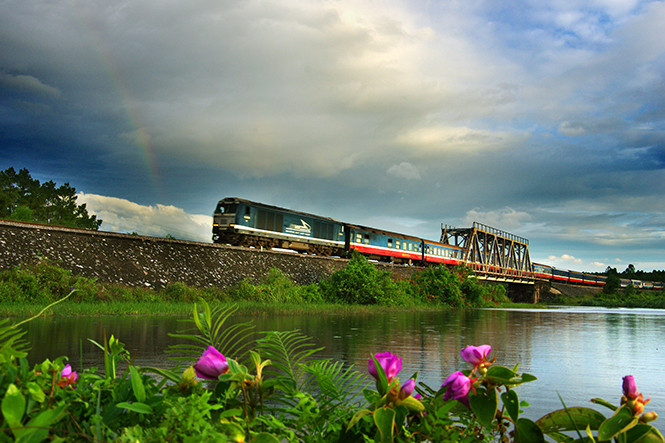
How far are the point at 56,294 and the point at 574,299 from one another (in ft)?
212

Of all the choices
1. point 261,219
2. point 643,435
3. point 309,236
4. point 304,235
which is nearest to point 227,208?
point 261,219

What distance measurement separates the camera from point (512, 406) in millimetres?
1056

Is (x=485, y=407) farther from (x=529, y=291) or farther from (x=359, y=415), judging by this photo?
(x=529, y=291)

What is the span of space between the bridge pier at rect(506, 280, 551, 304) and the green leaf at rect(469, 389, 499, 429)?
6646cm

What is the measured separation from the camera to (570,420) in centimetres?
108

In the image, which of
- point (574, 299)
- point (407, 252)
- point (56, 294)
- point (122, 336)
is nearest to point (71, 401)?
point (122, 336)

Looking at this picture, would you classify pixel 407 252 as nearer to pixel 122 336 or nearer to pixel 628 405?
pixel 122 336

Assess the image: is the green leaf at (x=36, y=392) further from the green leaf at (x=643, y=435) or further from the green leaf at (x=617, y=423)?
the green leaf at (x=643, y=435)

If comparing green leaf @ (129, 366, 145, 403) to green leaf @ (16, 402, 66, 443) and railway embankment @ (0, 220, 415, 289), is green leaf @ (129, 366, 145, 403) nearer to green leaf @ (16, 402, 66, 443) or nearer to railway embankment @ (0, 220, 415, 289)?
green leaf @ (16, 402, 66, 443)

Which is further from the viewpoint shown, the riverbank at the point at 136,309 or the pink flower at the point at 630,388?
the riverbank at the point at 136,309

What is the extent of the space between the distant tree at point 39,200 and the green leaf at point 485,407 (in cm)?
5064

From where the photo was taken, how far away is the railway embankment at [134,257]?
15502mm

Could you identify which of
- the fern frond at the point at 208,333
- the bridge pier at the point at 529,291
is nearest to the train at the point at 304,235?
the fern frond at the point at 208,333

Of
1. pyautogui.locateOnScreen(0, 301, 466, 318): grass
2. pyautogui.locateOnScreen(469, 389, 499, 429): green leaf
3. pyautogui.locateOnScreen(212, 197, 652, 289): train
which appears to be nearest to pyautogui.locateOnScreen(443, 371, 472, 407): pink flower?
pyautogui.locateOnScreen(469, 389, 499, 429): green leaf
